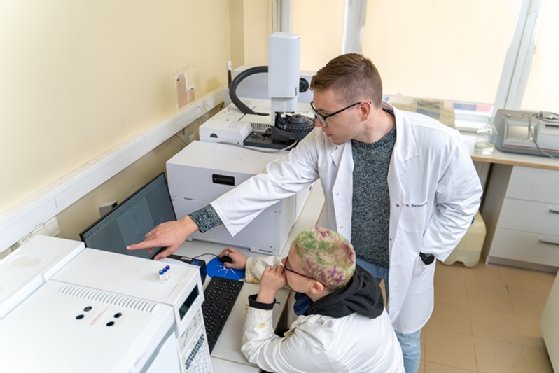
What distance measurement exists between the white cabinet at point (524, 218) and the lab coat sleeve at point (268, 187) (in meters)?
1.61

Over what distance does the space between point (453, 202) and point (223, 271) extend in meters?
0.79

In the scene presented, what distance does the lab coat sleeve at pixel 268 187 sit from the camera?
1.38 metres

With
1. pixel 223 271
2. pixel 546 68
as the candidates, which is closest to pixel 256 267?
pixel 223 271

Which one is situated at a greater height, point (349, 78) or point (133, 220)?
point (349, 78)

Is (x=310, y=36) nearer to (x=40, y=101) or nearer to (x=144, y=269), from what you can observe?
(x=40, y=101)

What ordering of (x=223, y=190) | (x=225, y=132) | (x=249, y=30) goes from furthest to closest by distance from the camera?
1. (x=249, y=30)
2. (x=225, y=132)
3. (x=223, y=190)

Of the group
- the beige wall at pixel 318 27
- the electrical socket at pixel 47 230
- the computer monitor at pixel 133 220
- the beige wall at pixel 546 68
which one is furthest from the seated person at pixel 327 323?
the beige wall at pixel 546 68

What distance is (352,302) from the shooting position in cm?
107

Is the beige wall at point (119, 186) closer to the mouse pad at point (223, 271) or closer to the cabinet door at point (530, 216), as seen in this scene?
the mouse pad at point (223, 271)

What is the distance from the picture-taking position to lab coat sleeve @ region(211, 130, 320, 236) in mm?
1382

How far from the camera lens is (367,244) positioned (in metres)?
1.48

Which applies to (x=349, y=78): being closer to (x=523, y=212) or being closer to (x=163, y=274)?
(x=163, y=274)

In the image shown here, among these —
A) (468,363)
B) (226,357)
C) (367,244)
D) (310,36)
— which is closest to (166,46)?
Result: (367,244)

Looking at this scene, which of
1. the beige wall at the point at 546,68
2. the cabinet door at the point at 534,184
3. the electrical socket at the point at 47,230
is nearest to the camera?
the electrical socket at the point at 47,230
